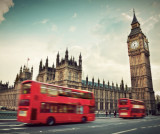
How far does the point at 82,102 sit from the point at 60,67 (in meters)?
38.5

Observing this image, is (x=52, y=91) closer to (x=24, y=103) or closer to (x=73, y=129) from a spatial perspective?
(x=24, y=103)

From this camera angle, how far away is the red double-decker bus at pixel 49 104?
12.4 meters

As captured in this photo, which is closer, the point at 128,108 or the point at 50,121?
the point at 50,121

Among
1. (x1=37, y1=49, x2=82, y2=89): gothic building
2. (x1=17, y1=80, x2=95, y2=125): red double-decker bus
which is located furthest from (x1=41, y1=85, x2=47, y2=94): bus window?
(x1=37, y1=49, x2=82, y2=89): gothic building

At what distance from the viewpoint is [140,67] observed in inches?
2820

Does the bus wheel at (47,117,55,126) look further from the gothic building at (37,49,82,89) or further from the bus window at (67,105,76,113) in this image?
the gothic building at (37,49,82,89)

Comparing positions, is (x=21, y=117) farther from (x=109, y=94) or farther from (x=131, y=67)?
(x=131, y=67)

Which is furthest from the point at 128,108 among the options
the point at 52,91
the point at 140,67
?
the point at 140,67

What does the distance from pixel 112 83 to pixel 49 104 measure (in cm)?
6021

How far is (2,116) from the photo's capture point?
1978 centimetres

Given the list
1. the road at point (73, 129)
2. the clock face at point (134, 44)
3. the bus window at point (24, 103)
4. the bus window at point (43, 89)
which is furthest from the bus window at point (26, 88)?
the clock face at point (134, 44)

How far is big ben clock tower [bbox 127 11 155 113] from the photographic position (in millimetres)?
67475

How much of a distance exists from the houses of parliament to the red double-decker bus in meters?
33.3

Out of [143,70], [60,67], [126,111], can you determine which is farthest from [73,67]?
[143,70]
